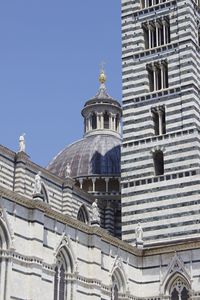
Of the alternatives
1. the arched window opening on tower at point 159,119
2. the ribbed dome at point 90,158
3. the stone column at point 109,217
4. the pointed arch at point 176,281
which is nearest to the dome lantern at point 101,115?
the ribbed dome at point 90,158

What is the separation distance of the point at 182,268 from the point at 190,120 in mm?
8366

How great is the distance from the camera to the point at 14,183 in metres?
33.8

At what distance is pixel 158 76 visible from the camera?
3700 centimetres

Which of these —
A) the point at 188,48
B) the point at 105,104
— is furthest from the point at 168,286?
the point at 105,104

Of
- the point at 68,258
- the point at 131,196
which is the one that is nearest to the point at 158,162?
the point at 131,196

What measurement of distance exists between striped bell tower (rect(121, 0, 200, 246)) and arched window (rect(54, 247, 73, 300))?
8258 millimetres

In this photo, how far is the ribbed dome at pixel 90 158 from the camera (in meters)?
43.0

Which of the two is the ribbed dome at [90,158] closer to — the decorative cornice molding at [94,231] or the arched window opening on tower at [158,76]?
the arched window opening on tower at [158,76]

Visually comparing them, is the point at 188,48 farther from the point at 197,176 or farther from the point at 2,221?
the point at 2,221

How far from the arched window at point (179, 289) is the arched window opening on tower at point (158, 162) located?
7186mm

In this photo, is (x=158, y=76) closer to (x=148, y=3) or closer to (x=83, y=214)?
(x=148, y=3)

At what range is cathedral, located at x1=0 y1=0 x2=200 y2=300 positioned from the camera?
2450 centimetres

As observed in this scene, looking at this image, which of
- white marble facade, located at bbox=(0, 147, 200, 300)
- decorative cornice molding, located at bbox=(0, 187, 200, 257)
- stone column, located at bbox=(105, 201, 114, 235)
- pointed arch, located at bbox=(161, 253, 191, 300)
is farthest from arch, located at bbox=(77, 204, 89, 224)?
pointed arch, located at bbox=(161, 253, 191, 300)

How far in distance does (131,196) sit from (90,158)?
29.7 feet
